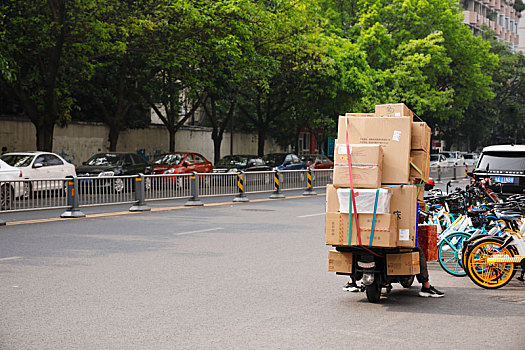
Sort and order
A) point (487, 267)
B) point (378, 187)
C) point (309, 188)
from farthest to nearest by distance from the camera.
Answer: point (309, 188), point (487, 267), point (378, 187)

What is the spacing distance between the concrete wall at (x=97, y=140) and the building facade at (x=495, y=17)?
4457 cm

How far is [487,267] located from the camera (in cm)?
862

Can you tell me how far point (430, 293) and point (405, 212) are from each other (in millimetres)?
1198

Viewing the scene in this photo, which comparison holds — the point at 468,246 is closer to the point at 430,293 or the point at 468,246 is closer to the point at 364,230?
the point at 430,293

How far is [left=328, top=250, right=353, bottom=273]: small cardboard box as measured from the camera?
25.2 ft

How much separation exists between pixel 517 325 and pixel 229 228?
28.4 ft

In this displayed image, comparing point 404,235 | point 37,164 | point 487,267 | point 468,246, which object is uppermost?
point 37,164

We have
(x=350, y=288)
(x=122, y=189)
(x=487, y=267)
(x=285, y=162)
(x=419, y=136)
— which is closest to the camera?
(x=419, y=136)

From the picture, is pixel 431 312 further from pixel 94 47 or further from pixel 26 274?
pixel 94 47

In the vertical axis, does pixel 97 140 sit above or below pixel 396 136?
below

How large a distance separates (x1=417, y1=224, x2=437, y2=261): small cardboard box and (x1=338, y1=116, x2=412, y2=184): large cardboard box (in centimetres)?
89

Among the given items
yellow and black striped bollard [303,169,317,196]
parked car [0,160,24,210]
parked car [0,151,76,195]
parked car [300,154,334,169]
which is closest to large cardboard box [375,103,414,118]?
parked car [0,160,24,210]

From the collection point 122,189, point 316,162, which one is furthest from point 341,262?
point 316,162

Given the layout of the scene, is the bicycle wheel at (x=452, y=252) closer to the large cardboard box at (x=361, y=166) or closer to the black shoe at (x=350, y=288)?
the black shoe at (x=350, y=288)
